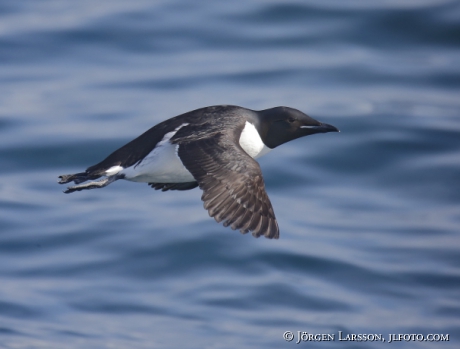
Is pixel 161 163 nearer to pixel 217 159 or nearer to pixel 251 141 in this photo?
pixel 251 141

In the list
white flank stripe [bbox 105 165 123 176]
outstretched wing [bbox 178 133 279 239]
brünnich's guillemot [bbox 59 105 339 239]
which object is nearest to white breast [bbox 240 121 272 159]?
brünnich's guillemot [bbox 59 105 339 239]

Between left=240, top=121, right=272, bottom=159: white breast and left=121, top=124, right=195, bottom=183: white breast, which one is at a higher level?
left=240, top=121, right=272, bottom=159: white breast

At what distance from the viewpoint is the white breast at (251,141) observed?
26.8ft

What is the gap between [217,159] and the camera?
23.4 feet

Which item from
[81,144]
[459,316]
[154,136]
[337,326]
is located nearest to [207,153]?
[154,136]

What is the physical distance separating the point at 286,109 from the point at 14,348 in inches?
246

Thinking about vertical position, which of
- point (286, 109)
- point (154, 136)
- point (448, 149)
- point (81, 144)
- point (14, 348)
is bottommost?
point (14, 348)

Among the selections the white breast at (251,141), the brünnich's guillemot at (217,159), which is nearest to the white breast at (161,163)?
the brünnich's guillemot at (217,159)

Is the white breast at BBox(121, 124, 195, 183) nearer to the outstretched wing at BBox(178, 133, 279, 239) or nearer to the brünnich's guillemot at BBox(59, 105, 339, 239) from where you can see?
the brünnich's guillemot at BBox(59, 105, 339, 239)

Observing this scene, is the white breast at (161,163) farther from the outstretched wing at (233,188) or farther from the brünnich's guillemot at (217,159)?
the outstretched wing at (233,188)

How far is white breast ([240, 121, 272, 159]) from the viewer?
816cm

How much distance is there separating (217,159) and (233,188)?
0.34 metres

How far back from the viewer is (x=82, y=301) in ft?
43.1

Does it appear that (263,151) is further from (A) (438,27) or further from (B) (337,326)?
(A) (438,27)
